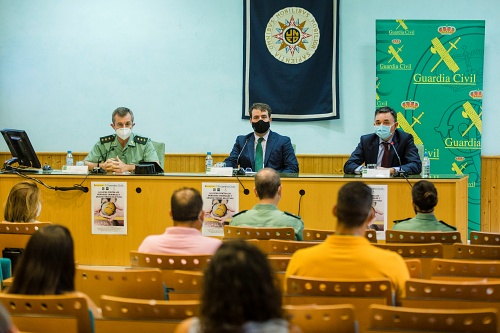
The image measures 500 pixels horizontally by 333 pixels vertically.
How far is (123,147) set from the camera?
6.93 meters

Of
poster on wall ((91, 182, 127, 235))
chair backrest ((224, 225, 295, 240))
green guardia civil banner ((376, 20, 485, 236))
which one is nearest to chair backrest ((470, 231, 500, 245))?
chair backrest ((224, 225, 295, 240))

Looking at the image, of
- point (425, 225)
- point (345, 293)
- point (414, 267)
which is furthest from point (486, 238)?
point (345, 293)

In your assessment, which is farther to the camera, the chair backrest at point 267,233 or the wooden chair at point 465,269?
the chair backrest at point 267,233

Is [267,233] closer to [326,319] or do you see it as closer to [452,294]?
[452,294]

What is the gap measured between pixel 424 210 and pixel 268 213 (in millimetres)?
1027

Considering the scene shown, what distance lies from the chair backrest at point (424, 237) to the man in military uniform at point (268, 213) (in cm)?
64

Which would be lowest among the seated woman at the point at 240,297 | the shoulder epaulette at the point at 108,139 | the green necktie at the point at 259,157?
the seated woman at the point at 240,297

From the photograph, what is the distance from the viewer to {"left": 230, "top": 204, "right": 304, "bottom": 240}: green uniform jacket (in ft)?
15.1

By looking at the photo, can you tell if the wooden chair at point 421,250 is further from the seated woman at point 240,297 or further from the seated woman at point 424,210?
the seated woman at point 240,297

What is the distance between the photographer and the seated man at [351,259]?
2910mm

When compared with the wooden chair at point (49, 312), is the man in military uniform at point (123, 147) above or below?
above

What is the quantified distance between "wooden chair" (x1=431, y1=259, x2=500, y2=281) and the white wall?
5.30m

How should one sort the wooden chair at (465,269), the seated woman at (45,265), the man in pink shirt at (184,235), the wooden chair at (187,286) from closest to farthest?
the seated woman at (45,265) < the wooden chair at (187,286) < the wooden chair at (465,269) < the man in pink shirt at (184,235)

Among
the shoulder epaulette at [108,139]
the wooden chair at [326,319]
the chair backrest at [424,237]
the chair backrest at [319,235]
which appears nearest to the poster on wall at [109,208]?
the shoulder epaulette at [108,139]
